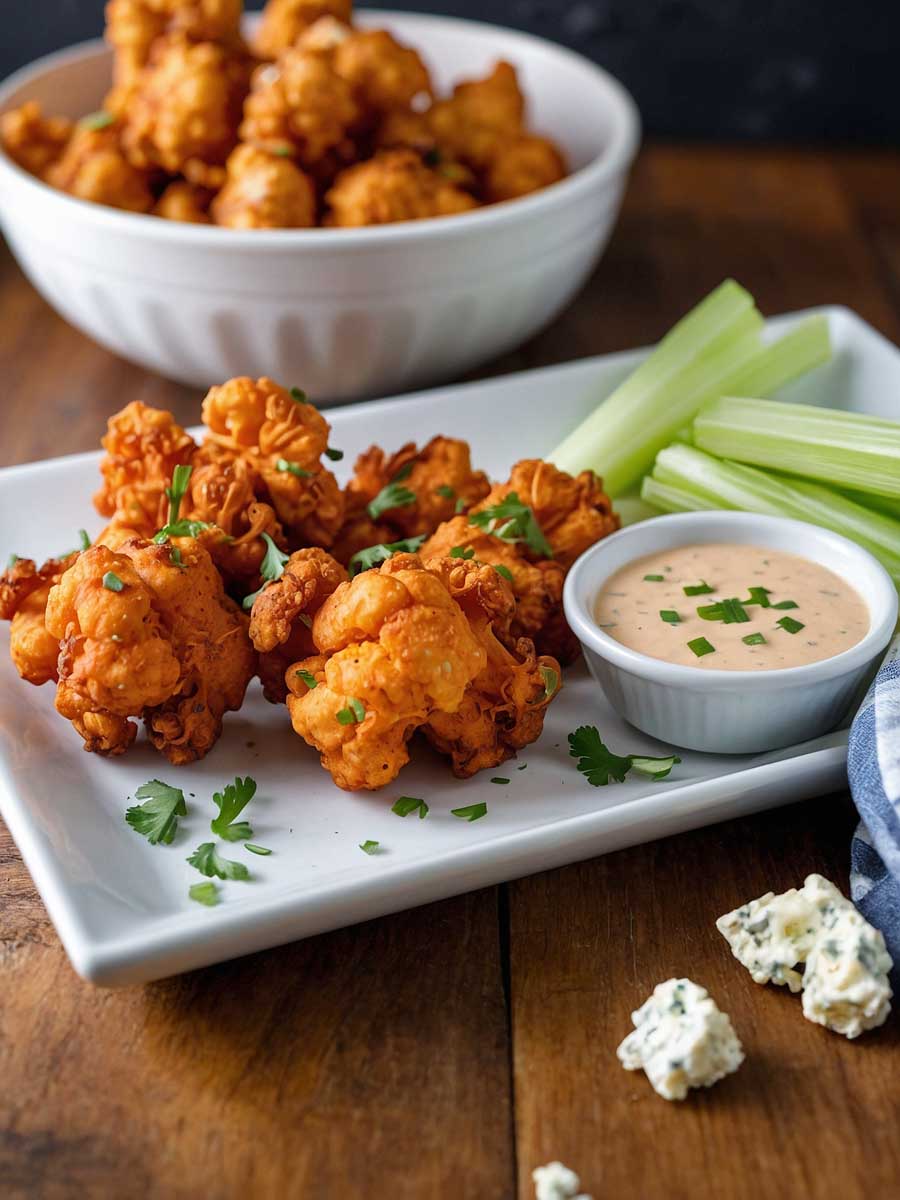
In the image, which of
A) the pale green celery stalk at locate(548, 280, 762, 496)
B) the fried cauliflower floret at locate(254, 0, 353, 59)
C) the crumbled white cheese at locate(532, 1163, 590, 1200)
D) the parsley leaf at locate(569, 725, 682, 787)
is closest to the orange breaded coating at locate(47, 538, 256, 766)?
the parsley leaf at locate(569, 725, 682, 787)

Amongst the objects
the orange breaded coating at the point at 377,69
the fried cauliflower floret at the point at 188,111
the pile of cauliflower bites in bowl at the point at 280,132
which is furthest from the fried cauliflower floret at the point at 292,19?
the orange breaded coating at the point at 377,69

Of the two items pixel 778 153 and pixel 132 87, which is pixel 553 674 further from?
pixel 778 153

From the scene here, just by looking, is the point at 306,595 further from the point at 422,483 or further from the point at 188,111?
the point at 188,111

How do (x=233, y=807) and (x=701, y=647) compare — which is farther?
(x=701, y=647)

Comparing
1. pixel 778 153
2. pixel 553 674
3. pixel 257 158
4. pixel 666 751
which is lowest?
pixel 778 153

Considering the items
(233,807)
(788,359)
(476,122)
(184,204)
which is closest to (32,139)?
(184,204)

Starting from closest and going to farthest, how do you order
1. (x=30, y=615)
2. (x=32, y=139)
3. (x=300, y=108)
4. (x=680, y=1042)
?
(x=680, y=1042) → (x=30, y=615) → (x=300, y=108) → (x=32, y=139)

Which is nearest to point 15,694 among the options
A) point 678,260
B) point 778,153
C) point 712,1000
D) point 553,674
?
point 553,674
